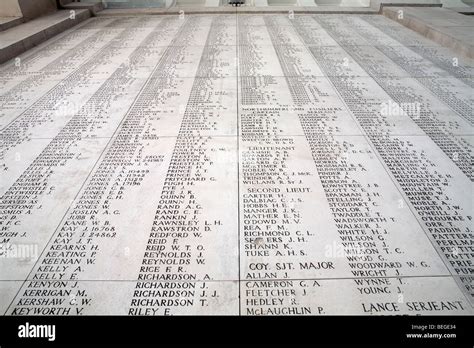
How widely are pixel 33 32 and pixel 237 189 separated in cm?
846

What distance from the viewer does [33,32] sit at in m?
8.56

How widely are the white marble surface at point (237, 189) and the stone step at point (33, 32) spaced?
41.3 inches

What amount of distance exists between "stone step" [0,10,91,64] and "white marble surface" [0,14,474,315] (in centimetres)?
105

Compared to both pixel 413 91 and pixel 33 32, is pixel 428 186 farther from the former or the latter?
pixel 33 32

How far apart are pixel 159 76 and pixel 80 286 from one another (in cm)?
488

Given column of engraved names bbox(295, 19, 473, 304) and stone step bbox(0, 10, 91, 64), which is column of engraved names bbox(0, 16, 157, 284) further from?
column of engraved names bbox(295, 19, 473, 304)

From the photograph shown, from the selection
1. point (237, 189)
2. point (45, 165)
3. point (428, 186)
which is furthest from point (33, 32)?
point (428, 186)

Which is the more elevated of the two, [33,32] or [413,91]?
[33,32]

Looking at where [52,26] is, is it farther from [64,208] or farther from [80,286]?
[80,286]

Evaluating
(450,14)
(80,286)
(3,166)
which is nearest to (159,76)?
(3,166)

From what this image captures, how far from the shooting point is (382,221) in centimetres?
301

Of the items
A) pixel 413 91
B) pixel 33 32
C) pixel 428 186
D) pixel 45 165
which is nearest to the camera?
pixel 428 186

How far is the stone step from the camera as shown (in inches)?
296

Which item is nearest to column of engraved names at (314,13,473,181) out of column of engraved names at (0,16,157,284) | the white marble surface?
the white marble surface
